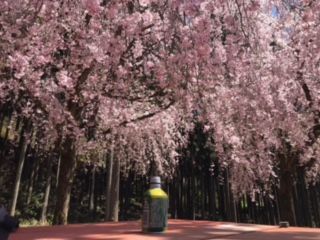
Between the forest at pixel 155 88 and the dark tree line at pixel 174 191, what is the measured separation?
0.12 metres

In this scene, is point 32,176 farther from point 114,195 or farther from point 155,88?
point 155,88

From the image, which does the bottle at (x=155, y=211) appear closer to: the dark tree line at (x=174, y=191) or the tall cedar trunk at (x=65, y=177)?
the tall cedar trunk at (x=65, y=177)

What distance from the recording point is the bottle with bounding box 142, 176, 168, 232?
2.32 meters

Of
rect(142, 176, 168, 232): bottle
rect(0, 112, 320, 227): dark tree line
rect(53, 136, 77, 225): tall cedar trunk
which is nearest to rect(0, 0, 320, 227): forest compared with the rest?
rect(53, 136, 77, 225): tall cedar trunk

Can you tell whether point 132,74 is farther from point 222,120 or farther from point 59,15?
point 222,120

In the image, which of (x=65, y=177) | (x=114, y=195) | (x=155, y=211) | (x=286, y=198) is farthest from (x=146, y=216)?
(x=286, y=198)

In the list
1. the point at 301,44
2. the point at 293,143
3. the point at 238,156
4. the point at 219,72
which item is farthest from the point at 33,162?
the point at 219,72

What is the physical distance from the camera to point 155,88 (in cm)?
703

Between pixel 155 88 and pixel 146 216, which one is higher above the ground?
pixel 155 88

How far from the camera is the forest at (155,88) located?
4.05m

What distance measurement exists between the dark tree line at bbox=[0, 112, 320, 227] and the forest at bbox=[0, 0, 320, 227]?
4.8 inches

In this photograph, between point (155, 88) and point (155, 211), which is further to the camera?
point (155, 88)

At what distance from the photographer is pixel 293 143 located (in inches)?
399

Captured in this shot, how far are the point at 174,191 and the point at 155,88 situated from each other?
11.1 m
